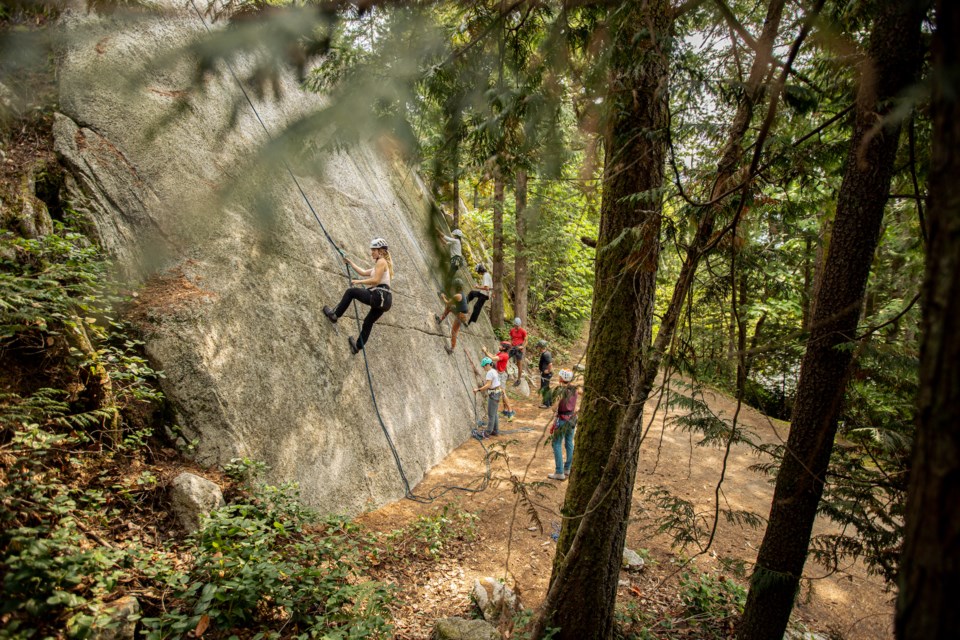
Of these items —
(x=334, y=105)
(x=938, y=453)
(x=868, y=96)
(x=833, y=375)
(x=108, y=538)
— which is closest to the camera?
(x=938, y=453)

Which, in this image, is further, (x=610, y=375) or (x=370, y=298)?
(x=370, y=298)

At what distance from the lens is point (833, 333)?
2.88 metres

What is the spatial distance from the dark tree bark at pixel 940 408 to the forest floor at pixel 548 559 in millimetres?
2286

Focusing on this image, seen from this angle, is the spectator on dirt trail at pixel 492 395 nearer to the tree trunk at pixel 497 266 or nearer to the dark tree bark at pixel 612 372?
the tree trunk at pixel 497 266

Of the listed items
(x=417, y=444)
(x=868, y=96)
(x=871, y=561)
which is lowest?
(x=417, y=444)

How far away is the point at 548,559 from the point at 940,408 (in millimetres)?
5576

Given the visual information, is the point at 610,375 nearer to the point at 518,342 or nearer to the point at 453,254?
the point at 453,254

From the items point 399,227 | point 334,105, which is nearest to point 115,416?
point 334,105

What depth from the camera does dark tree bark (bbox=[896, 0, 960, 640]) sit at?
0.77 meters

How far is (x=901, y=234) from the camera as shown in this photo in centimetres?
739

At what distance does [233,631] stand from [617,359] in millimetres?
3254

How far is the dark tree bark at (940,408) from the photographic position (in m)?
0.77

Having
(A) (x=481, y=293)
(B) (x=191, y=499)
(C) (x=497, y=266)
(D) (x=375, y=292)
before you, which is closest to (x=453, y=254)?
(B) (x=191, y=499)

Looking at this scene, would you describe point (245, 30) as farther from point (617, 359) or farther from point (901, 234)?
point (901, 234)
